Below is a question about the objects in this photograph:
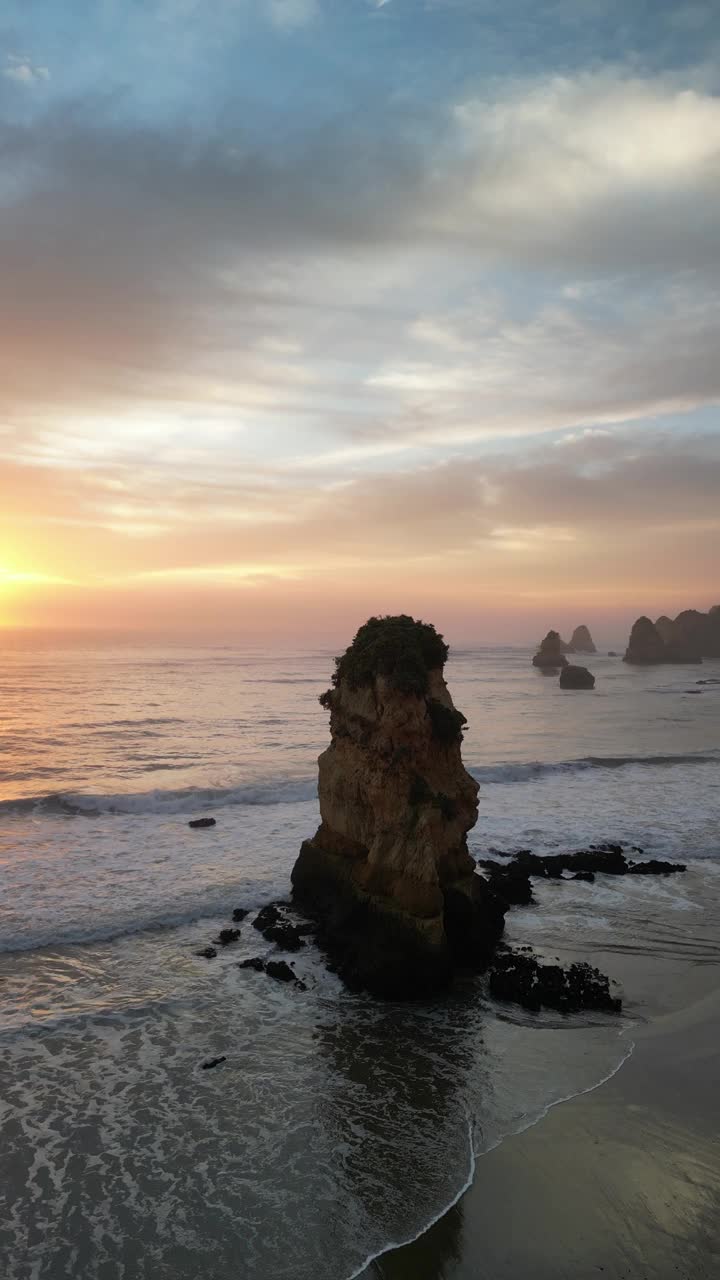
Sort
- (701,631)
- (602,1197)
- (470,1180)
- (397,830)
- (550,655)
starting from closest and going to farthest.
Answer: (602,1197) < (470,1180) < (397,830) < (550,655) < (701,631)

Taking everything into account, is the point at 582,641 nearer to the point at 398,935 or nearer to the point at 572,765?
the point at 572,765

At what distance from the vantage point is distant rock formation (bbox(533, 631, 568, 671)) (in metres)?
125

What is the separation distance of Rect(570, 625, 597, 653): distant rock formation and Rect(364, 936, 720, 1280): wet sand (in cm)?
18978

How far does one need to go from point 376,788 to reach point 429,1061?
19.4ft

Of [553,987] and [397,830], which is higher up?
[397,830]

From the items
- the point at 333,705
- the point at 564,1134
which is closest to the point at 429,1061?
the point at 564,1134

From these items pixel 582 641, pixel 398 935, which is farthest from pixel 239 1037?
pixel 582 641

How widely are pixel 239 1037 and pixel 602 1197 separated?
6.48 metres

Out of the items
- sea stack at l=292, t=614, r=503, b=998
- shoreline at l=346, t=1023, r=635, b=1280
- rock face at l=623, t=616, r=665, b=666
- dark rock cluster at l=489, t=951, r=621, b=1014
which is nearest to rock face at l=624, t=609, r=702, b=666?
rock face at l=623, t=616, r=665, b=666

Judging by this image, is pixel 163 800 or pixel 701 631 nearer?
pixel 163 800

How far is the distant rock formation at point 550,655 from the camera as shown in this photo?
12481 cm

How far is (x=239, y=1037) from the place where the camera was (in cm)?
1287

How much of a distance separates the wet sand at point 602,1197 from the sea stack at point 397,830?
14.9ft

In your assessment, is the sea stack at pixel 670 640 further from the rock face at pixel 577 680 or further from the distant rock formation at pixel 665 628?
the rock face at pixel 577 680
